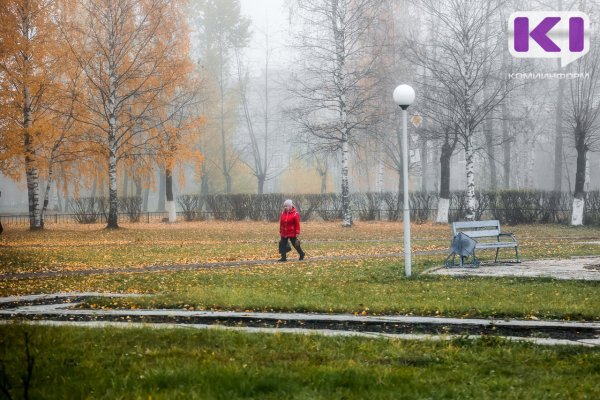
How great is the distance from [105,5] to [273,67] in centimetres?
3252

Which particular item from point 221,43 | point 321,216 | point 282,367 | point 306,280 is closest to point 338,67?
point 321,216

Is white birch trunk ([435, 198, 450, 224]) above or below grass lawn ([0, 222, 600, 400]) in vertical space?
above

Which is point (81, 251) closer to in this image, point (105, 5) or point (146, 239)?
point (146, 239)

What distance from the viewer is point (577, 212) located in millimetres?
30781

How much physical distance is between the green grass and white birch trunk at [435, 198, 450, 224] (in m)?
27.1

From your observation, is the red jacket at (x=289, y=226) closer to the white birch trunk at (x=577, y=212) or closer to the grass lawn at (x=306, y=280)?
the grass lawn at (x=306, y=280)

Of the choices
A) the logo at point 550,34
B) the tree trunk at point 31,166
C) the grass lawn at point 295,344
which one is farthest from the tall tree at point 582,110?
the tree trunk at point 31,166

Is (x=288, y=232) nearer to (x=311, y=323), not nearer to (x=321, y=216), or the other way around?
(x=311, y=323)

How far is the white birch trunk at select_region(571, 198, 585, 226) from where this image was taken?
30636mm

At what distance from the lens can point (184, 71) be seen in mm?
31344

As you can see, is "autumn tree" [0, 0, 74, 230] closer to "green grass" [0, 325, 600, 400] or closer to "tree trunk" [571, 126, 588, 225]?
"tree trunk" [571, 126, 588, 225]

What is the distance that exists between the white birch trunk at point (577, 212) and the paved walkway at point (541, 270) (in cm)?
1585

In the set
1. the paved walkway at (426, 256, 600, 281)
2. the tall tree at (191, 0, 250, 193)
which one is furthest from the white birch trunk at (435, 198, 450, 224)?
the tall tree at (191, 0, 250, 193)

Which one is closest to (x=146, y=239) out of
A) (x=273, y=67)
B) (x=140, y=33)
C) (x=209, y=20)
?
A: (x=140, y=33)
